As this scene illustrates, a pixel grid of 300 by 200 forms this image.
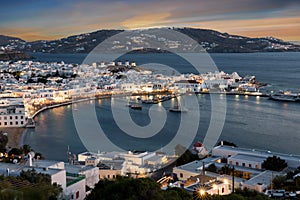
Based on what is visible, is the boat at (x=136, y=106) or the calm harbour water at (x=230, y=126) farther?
the boat at (x=136, y=106)

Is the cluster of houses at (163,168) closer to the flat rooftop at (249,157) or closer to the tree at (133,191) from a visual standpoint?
the flat rooftop at (249,157)

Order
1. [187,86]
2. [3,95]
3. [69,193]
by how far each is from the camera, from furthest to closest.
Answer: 1. [187,86]
2. [3,95]
3. [69,193]

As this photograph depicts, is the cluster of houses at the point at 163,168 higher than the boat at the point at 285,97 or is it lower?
lower

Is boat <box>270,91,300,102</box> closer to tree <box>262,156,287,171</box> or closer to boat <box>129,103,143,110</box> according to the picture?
boat <box>129,103,143,110</box>

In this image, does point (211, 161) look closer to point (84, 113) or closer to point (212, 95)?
point (84, 113)

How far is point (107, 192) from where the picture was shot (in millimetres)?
2066

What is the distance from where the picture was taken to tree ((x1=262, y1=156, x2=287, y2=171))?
14.1 feet

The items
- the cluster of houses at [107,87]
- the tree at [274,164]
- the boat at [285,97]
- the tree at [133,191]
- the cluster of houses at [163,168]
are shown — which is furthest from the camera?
the cluster of houses at [107,87]

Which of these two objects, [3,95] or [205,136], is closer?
[205,136]

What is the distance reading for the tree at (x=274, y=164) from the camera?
169 inches

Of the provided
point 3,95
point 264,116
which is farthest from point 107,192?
point 3,95

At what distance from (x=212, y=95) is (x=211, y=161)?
8.80 meters

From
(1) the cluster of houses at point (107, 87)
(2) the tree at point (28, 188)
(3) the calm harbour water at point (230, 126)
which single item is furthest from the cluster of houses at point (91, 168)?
(1) the cluster of houses at point (107, 87)

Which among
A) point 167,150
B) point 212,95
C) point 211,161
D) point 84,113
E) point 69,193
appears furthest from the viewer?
point 212,95
